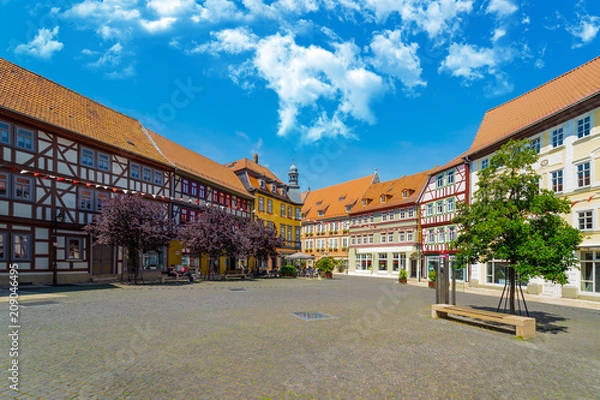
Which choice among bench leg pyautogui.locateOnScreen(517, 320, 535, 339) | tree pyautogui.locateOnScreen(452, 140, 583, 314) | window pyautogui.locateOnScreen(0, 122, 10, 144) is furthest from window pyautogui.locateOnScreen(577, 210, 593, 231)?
window pyautogui.locateOnScreen(0, 122, 10, 144)

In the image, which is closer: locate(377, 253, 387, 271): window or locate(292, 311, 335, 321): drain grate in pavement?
locate(292, 311, 335, 321): drain grate in pavement

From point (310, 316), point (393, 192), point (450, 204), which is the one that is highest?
point (393, 192)

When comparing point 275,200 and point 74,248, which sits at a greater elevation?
point 275,200

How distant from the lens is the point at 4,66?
896 inches

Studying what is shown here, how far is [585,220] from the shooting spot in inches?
840

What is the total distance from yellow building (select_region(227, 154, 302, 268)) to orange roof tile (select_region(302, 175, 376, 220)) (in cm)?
1058

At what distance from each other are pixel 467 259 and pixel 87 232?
828 inches

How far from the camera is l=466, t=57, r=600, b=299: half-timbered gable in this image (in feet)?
68.1

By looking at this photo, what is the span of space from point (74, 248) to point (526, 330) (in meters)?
23.7

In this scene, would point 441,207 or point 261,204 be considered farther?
point 261,204

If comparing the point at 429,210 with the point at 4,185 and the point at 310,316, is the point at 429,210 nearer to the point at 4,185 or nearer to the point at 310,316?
the point at 310,316

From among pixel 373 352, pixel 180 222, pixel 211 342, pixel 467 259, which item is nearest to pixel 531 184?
pixel 467 259

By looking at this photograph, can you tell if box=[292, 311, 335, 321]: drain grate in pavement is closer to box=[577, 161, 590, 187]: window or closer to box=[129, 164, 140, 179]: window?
box=[577, 161, 590, 187]: window

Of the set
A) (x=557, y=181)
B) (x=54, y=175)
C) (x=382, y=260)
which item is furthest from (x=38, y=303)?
(x=382, y=260)
